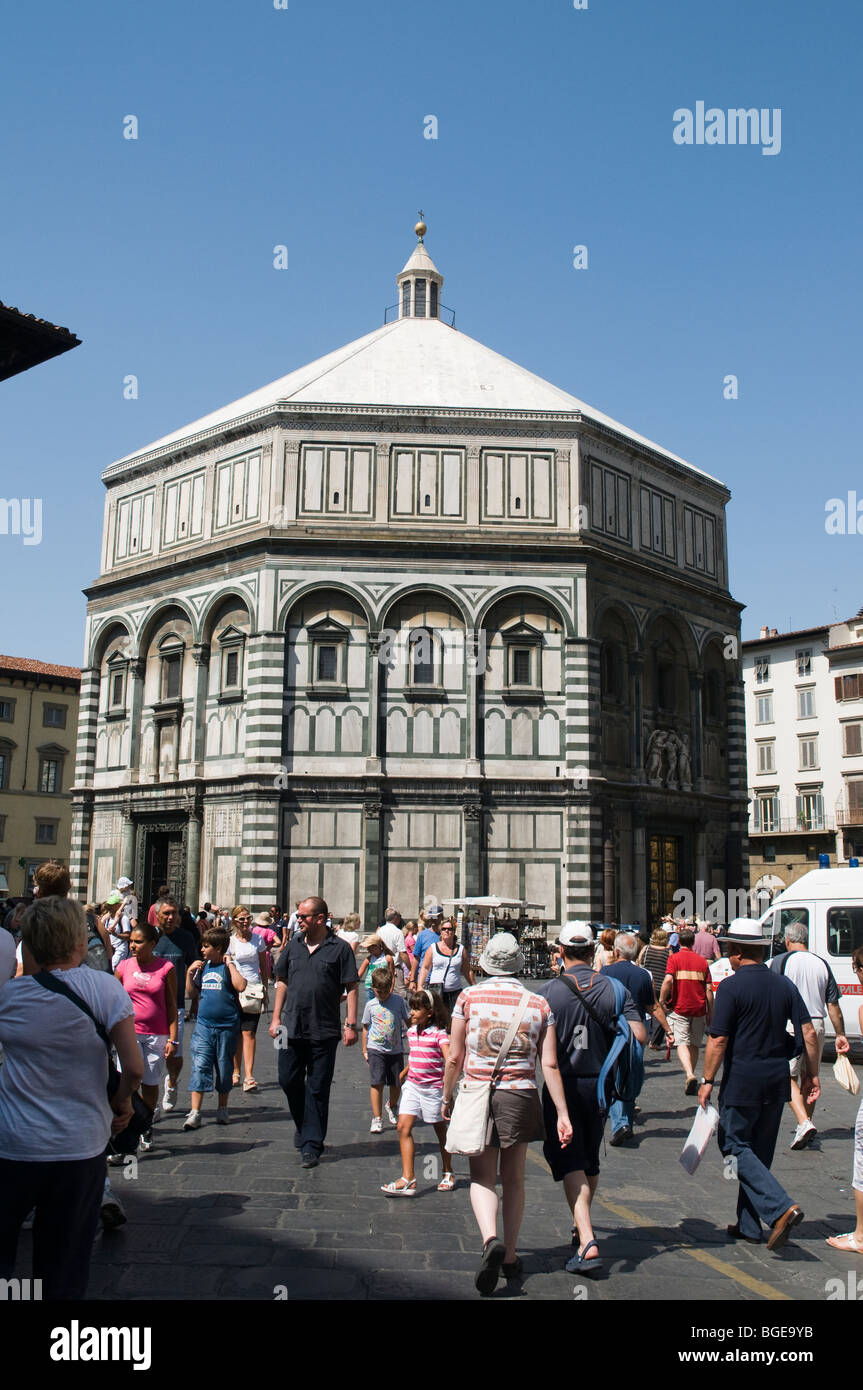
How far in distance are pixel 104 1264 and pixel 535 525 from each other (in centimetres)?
2696

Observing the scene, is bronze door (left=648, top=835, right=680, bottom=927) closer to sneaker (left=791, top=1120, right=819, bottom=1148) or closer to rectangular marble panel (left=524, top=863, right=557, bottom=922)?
rectangular marble panel (left=524, top=863, right=557, bottom=922)

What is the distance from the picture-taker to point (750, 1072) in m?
7.21

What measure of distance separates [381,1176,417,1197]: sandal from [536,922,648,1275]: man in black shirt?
1.64m

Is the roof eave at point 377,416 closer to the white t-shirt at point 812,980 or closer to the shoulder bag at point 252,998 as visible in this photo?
the shoulder bag at point 252,998

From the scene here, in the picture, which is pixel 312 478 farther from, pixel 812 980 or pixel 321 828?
pixel 812 980

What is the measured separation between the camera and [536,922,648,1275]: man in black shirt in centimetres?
666

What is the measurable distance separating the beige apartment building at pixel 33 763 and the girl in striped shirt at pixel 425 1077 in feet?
155

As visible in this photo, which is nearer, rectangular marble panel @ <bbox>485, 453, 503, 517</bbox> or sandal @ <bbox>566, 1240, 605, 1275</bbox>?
sandal @ <bbox>566, 1240, 605, 1275</bbox>

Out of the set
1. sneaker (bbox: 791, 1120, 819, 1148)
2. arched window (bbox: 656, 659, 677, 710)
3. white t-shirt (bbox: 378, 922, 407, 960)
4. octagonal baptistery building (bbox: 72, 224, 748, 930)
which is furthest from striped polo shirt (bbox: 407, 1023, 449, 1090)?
arched window (bbox: 656, 659, 677, 710)

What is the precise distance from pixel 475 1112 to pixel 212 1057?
197 inches

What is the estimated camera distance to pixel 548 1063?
262 inches

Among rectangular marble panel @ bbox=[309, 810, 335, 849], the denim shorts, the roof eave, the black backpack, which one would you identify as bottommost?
the denim shorts

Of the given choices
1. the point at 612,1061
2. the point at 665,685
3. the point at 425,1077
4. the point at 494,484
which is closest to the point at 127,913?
the point at 425,1077
